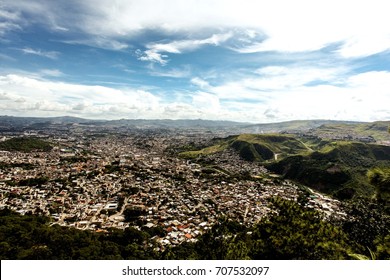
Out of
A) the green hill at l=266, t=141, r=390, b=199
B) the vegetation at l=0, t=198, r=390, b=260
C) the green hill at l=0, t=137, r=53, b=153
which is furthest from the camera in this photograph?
the green hill at l=0, t=137, r=53, b=153

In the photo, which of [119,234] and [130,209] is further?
[130,209]

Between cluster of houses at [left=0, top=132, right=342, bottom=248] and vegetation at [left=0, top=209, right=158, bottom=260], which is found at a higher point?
vegetation at [left=0, top=209, right=158, bottom=260]

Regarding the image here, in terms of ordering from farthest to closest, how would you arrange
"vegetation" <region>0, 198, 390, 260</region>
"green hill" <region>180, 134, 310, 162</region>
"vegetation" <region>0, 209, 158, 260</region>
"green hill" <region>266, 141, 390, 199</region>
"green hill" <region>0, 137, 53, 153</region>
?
1. "green hill" <region>180, 134, 310, 162</region>
2. "green hill" <region>0, 137, 53, 153</region>
3. "green hill" <region>266, 141, 390, 199</region>
4. "vegetation" <region>0, 209, 158, 260</region>
5. "vegetation" <region>0, 198, 390, 260</region>

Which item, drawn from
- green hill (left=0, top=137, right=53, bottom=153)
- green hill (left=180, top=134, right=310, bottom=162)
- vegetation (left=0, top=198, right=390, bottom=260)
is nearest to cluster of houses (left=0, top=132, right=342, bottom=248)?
vegetation (left=0, top=198, right=390, bottom=260)

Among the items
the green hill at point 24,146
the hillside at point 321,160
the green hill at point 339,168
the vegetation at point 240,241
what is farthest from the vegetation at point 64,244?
the green hill at point 24,146

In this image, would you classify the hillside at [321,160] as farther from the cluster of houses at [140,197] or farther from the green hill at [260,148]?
the cluster of houses at [140,197]

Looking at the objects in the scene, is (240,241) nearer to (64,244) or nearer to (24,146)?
(64,244)

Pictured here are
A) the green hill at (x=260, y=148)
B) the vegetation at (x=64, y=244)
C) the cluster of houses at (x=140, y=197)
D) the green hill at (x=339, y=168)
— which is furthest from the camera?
the green hill at (x=260, y=148)

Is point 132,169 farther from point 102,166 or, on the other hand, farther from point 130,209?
point 130,209

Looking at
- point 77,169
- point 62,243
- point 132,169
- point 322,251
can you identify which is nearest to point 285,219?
point 322,251

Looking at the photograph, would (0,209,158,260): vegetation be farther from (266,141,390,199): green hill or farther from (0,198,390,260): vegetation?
(266,141,390,199): green hill

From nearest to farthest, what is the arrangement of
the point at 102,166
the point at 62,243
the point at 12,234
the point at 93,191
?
the point at 62,243
the point at 12,234
the point at 93,191
the point at 102,166
